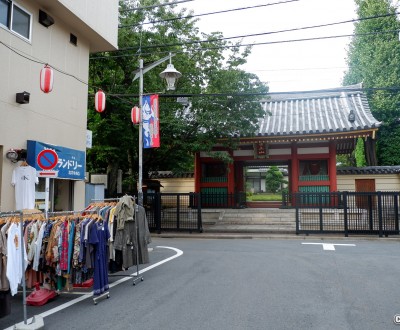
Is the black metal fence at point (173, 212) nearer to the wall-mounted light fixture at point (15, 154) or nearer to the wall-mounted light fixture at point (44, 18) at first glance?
the wall-mounted light fixture at point (15, 154)

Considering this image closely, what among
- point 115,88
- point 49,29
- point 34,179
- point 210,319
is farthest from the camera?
point 115,88

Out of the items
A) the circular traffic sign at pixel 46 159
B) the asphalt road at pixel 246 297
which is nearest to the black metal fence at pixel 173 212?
the asphalt road at pixel 246 297

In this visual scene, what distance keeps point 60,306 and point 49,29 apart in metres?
8.31

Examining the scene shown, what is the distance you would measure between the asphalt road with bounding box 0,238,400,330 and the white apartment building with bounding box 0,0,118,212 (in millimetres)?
3124

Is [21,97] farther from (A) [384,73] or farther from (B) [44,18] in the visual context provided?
(A) [384,73]

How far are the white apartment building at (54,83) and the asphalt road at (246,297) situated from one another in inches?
123

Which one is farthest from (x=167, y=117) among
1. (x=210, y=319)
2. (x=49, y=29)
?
(x=210, y=319)

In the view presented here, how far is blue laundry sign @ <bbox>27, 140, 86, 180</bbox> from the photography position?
9.27m

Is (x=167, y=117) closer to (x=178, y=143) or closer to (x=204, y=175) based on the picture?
(x=178, y=143)

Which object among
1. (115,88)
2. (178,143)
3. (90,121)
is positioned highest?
(115,88)

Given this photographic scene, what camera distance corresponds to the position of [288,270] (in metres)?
7.76

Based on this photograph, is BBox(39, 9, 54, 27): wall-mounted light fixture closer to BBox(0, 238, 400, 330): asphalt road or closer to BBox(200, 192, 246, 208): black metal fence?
BBox(0, 238, 400, 330): asphalt road

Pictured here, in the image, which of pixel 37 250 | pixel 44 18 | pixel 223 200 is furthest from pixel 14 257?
pixel 223 200

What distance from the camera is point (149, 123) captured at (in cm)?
1136
